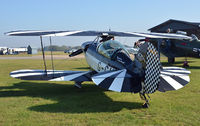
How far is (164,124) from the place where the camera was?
3867mm

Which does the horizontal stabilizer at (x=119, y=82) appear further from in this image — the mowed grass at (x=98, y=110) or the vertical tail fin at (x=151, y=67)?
the mowed grass at (x=98, y=110)

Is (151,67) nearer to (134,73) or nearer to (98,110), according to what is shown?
(134,73)

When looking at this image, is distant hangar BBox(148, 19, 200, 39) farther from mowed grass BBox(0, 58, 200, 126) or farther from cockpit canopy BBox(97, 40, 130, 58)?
mowed grass BBox(0, 58, 200, 126)

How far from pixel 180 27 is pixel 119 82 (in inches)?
1202

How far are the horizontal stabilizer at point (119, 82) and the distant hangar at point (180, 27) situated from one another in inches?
1010

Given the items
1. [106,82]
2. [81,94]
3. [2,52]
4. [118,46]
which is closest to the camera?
[106,82]

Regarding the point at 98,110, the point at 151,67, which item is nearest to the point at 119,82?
the point at 151,67

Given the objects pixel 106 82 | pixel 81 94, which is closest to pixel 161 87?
pixel 106 82

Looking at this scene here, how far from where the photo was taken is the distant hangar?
Result: 29.6 m

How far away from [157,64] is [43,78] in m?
4.19

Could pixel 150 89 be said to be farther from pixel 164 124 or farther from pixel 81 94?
pixel 81 94

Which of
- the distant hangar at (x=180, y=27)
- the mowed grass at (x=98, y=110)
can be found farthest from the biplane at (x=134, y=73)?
the distant hangar at (x=180, y=27)

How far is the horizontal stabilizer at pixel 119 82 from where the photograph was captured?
4.39 metres

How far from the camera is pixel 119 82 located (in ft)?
14.7
